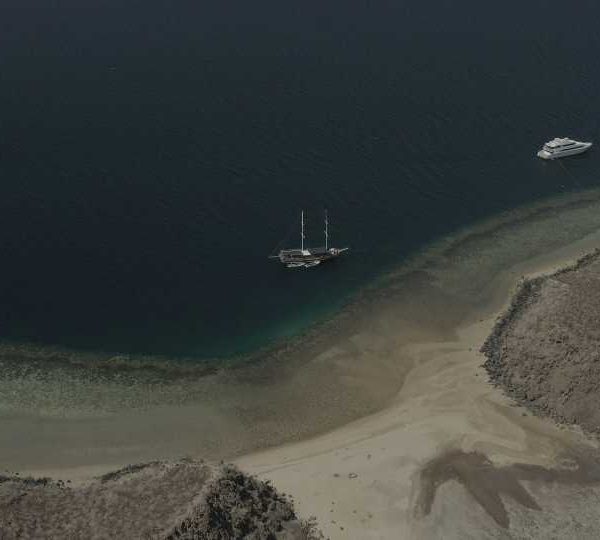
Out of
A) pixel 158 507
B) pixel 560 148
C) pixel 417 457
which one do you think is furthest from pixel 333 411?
pixel 560 148

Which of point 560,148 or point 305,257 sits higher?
point 560,148

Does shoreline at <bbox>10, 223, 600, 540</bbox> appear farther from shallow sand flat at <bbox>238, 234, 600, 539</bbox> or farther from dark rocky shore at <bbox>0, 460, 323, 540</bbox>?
dark rocky shore at <bbox>0, 460, 323, 540</bbox>

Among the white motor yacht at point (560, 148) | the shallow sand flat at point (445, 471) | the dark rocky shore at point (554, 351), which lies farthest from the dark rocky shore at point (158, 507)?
the white motor yacht at point (560, 148)

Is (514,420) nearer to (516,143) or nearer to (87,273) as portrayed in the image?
(87,273)

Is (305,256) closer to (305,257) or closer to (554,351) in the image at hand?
(305,257)

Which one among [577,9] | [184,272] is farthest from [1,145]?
[577,9]

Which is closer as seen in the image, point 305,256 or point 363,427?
point 363,427

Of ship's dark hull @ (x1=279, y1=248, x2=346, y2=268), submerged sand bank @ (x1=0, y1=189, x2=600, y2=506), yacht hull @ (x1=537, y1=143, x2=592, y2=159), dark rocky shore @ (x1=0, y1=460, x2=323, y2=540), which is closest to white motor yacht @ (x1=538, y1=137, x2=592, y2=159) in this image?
yacht hull @ (x1=537, y1=143, x2=592, y2=159)

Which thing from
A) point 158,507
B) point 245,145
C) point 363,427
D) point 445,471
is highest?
point 245,145
